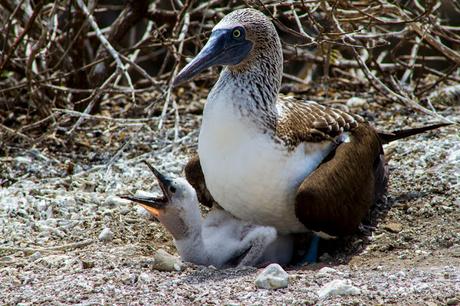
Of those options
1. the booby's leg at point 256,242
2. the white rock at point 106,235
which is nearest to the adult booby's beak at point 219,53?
the booby's leg at point 256,242

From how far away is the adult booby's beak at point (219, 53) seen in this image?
6023 mm

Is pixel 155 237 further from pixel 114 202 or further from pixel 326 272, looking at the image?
pixel 326 272

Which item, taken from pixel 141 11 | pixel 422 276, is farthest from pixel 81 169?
pixel 422 276

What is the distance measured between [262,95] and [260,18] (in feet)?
1.84

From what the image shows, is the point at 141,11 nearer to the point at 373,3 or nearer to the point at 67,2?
the point at 67,2

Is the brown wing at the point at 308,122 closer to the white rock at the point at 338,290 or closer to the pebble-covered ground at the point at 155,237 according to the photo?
the pebble-covered ground at the point at 155,237

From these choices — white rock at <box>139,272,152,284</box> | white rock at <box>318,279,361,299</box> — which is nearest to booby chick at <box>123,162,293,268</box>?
white rock at <box>139,272,152,284</box>

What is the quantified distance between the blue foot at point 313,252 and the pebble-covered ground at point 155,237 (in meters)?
0.08

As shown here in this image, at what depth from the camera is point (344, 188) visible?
6195 mm

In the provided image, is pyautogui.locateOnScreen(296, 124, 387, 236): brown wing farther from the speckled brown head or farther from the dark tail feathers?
the speckled brown head

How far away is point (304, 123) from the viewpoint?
6336 millimetres

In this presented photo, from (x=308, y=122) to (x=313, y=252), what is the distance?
2.99 ft

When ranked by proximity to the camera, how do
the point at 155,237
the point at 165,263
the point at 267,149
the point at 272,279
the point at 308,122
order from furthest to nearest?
the point at 155,237 < the point at 308,122 < the point at 267,149 < the point at 165,263 < the point at 272,279

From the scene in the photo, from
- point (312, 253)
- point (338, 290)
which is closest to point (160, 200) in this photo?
point (312, 253)
